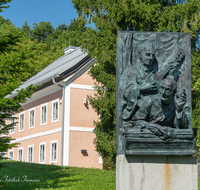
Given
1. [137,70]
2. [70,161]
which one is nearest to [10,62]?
[137,70]

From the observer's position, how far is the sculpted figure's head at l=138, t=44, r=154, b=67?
19.3 ft

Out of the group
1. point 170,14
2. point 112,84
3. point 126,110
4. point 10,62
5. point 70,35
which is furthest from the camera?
point 70,35

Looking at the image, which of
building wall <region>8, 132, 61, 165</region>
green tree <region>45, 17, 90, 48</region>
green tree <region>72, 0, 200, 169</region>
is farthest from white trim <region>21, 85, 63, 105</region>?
green tree <region>45, 17, 90, 48</region>

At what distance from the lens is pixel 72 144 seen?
24062mm

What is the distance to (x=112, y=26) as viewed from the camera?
1894 cm

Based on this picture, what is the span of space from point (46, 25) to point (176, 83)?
51.2 m

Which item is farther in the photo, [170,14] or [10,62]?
[170,14]

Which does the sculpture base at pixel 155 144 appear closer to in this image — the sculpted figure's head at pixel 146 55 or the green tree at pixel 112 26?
the sculpted figure's head at pixel 146 55

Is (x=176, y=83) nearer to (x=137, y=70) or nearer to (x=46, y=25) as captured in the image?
(x=137, y=70)

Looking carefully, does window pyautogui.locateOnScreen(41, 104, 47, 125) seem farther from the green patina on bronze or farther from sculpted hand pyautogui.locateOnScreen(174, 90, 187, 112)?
sculpted hand pyautogui.locateOnScreen(174, 90, 187, 112)

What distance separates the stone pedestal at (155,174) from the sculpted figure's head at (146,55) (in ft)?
4.66

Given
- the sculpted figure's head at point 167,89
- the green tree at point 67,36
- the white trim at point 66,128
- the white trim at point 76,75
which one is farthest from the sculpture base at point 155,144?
the green tree at point 67,36

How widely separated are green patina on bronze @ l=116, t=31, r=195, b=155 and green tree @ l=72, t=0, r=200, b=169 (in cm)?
1190

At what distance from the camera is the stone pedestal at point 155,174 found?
5.54 metres
